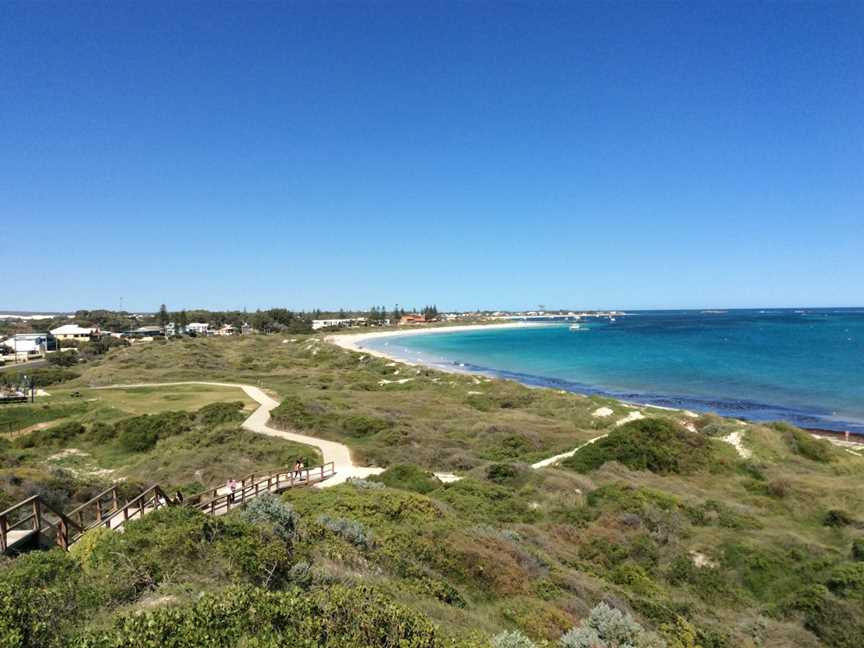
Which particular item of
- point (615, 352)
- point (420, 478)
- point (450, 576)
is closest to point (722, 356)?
point (615, 352)

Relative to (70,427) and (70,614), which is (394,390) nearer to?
(70,427)

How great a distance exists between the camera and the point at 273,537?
30.0ft

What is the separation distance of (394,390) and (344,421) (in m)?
18.7

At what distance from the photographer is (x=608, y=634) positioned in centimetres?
786

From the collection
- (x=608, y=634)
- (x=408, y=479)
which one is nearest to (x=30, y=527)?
(x=408, y=479)

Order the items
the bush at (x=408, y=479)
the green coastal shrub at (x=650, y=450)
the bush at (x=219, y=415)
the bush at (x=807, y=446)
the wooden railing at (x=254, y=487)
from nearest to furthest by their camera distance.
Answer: the wooden railing at (x=254, y=487)
the bush at (x=408, y=479)
the green coastal shrub at (x=650, y=450)
the bush at (x=807, y=446)
the bush at (x=219, y=415)

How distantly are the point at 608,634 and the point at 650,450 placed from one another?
56.6 ft

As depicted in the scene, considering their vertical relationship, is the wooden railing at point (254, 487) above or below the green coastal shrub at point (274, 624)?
below

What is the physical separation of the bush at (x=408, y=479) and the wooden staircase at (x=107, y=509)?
2700 millimetres

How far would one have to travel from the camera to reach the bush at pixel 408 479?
58.8 feet

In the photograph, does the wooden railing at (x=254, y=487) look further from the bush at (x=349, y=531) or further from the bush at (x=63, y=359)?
the bush at (x=63, y=359)

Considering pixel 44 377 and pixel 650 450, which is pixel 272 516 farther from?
pixel 44 377

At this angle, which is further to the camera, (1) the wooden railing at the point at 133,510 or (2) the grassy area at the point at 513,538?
(1) the wooden railing at the point at 133,510

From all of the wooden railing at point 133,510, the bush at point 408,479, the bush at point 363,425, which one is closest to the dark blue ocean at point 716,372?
the bush at point 363,425
